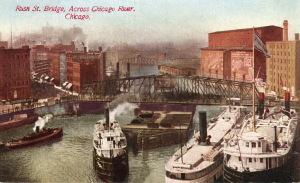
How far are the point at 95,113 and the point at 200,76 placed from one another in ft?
11.1

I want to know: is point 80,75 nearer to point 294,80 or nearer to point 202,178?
point 202,178

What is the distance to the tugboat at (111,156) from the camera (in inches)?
413

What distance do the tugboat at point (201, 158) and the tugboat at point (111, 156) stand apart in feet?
5.08

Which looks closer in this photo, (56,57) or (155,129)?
(56,57)

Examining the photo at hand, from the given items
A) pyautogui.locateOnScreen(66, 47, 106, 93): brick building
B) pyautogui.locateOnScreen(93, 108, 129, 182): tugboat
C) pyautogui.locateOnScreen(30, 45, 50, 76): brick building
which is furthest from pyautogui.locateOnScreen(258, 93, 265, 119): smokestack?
pyautogui.locateOnScreen(30, 45, 50, 76): brick building

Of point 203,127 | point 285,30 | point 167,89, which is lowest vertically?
point 203,127

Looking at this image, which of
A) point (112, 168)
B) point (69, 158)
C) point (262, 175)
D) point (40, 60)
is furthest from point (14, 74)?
point (262, 175)

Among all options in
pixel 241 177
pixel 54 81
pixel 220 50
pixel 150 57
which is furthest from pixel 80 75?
pixel 241 177

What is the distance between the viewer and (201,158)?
9734 mm

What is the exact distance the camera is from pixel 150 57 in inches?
446

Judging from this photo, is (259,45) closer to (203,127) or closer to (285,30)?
(285,30)

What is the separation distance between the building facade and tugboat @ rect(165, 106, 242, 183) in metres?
2.17

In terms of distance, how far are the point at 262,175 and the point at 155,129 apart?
423cm

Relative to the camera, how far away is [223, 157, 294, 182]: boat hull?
900 centimetres
